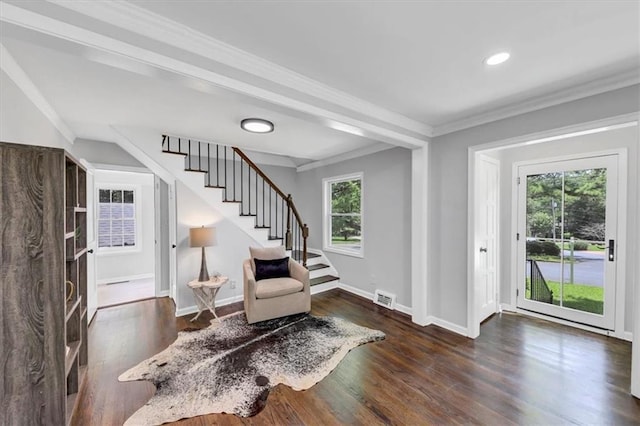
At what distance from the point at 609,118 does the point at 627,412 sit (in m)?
2.28

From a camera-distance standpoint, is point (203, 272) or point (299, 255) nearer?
point (203, 272)

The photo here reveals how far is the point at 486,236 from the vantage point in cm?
346

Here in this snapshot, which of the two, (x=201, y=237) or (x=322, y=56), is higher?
(x=322, y=56)

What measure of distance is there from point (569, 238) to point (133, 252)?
7780 mm

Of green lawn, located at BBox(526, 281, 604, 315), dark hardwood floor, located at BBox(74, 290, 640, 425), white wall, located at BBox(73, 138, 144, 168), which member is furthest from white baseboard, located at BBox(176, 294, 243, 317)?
green lawn, located at BBox(526, 281, 604, 315)

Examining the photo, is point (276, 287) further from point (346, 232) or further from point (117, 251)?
point (117, 251)

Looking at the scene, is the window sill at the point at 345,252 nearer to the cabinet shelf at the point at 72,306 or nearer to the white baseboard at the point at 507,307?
the white baseboard at the point at 507,307

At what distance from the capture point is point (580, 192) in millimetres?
3314

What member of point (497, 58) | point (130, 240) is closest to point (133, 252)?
point (130, 240)

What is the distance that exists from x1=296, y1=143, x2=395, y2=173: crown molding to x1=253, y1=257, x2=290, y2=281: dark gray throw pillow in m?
2.22

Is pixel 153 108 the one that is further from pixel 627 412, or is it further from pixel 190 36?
pixel 627 412

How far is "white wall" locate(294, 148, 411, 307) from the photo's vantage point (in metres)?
3.96

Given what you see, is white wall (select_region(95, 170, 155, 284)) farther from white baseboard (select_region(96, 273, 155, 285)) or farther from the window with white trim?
the window with white trim

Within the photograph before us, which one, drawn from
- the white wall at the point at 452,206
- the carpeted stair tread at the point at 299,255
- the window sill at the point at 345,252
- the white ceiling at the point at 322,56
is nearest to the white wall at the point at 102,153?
the white ceiling at the point at 322,56
